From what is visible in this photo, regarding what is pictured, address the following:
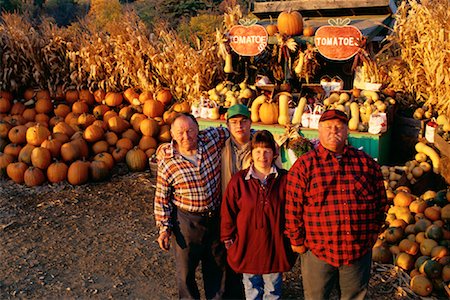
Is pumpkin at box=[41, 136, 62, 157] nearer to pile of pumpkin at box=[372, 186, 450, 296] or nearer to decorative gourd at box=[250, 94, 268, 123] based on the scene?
decorative gourd at box=[250, 94, 268, 123]

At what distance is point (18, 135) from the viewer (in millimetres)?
8180

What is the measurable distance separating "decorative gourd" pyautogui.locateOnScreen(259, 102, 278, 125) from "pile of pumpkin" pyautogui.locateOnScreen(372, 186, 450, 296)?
7.45 ft

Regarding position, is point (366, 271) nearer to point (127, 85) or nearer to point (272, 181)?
point (272, 181)

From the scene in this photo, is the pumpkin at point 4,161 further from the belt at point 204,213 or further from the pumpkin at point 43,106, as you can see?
the belt at point 204,213

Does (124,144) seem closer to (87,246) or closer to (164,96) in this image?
(164,96)

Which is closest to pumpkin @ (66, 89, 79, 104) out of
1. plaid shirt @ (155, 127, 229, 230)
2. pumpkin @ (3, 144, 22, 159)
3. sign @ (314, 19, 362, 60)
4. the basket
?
pumpkin @ (3, 144, 22, 159)

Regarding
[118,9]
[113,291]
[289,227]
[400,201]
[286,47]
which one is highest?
[118,9]

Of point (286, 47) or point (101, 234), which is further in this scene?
point (286, 47)

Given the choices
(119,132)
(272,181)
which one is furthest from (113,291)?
(119,132)

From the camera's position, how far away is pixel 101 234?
5805mm

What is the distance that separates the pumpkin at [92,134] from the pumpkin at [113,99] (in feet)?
4.21

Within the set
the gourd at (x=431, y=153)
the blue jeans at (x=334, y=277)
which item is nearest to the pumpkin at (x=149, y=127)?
the gourd at (x=431, y=153)

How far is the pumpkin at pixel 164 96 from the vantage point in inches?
364

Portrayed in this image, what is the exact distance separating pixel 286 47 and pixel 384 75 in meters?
1.77
